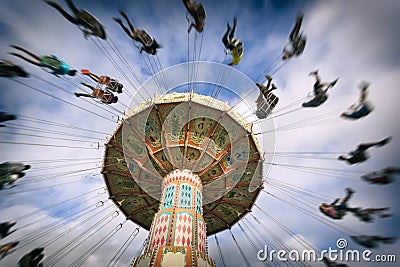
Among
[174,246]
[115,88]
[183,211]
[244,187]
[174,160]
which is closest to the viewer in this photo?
[174,246]

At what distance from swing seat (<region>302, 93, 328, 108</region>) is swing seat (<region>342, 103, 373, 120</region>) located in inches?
33.6

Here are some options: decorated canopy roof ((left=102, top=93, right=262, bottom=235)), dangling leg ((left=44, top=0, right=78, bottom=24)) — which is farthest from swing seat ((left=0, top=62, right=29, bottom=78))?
decorated canopy roof ((left=102, top=93, right=262, bottom=235))

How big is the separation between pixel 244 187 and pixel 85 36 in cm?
953

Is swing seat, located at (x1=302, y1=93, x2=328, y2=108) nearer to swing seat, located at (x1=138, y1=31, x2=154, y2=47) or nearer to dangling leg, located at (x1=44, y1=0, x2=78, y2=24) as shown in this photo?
swing seat, located at (x1=138, y1=31, x2=154, y2=47)

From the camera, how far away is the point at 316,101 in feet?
24.9

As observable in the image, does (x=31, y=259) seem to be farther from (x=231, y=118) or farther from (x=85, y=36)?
(x=231, y=118)

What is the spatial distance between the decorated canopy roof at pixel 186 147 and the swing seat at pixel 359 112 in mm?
4522

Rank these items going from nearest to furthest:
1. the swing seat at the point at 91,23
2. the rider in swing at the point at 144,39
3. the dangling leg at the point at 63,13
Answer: the dangling leg at the point at 63,13, the swing seat at the point at 91,23, the rider in swing at the point at 144,39

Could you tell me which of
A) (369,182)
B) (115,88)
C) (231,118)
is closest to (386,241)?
(369,182)

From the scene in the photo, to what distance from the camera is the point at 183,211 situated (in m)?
8.93

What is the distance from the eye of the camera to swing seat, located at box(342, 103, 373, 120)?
6.38 m

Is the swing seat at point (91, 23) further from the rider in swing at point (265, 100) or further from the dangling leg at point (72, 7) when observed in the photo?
the rider in swing at point (265, 100)

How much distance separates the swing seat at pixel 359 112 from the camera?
6.38 meters

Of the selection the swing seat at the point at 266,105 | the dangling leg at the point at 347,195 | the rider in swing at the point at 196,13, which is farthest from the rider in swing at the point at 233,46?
the dangling leg at the point at 347,195
